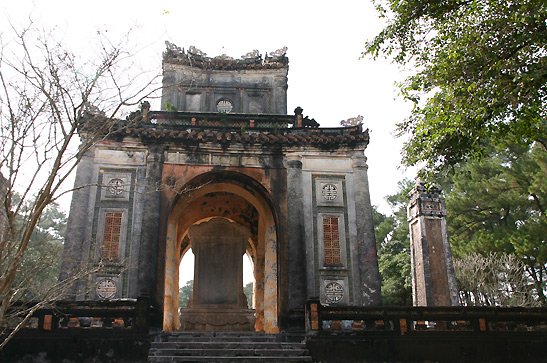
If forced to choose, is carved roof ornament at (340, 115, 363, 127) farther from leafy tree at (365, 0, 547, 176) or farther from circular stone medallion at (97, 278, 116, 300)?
circular stone medallion at (97, 278, 116, 300)

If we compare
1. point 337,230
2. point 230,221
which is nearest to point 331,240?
point 337,230

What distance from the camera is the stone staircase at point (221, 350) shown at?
1095 centimetres

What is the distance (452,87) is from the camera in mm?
9828

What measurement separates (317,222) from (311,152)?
232cm

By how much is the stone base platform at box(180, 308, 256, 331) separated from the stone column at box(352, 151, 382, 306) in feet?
12.6

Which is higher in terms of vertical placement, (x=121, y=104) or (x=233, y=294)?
(x=121, y=104)

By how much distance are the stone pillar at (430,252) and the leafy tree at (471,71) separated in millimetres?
5481

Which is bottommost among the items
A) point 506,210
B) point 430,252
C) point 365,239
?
point 430,252

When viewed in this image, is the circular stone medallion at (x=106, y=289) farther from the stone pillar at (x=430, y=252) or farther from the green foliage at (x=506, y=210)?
the green foliage at (x=506, y=210)

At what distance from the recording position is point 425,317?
11727 millimetres

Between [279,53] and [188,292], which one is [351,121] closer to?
[279,53]

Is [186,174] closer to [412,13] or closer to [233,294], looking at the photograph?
[233,294]

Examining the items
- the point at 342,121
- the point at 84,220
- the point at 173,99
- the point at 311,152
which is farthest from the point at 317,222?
the point at 173,99

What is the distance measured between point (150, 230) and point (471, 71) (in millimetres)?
9671
